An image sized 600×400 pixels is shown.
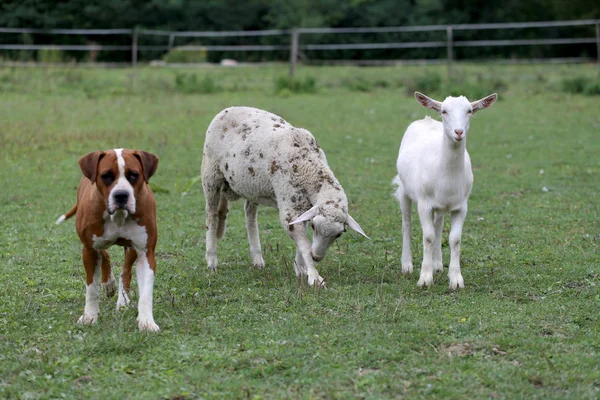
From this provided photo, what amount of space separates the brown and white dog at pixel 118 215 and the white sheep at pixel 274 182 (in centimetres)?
152

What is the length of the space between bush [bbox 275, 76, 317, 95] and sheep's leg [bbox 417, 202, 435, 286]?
715 inches

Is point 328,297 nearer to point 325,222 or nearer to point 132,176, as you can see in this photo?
point 325,222

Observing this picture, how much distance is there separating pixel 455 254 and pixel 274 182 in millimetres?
1711

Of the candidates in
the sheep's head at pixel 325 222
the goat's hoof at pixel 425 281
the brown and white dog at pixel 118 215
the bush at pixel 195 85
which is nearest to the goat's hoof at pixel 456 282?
the goat's hoof at pixel 425 281

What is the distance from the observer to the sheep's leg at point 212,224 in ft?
27.0

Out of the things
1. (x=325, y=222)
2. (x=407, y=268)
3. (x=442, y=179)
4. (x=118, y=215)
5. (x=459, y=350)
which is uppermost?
(x=442, y=179)

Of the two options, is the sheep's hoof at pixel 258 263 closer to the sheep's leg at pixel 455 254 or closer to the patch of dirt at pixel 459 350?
the sheep's leg at pixel 455 254

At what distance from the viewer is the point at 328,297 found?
6.84 m

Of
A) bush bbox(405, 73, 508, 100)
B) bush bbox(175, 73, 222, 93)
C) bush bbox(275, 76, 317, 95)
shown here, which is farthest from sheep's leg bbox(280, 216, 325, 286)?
bush bbox(175, 73, 222, 93)

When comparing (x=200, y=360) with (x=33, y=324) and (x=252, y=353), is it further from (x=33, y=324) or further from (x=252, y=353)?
(x=33, y=324)

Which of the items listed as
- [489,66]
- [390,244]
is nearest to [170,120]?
[390,244]

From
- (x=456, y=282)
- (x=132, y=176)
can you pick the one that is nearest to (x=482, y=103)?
(x=456, y=282)

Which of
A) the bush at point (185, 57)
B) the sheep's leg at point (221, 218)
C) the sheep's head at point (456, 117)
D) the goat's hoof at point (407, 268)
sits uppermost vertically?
the sheep's head at point (456, 117)

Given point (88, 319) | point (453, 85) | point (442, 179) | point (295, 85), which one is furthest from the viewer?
point (295, 85)
